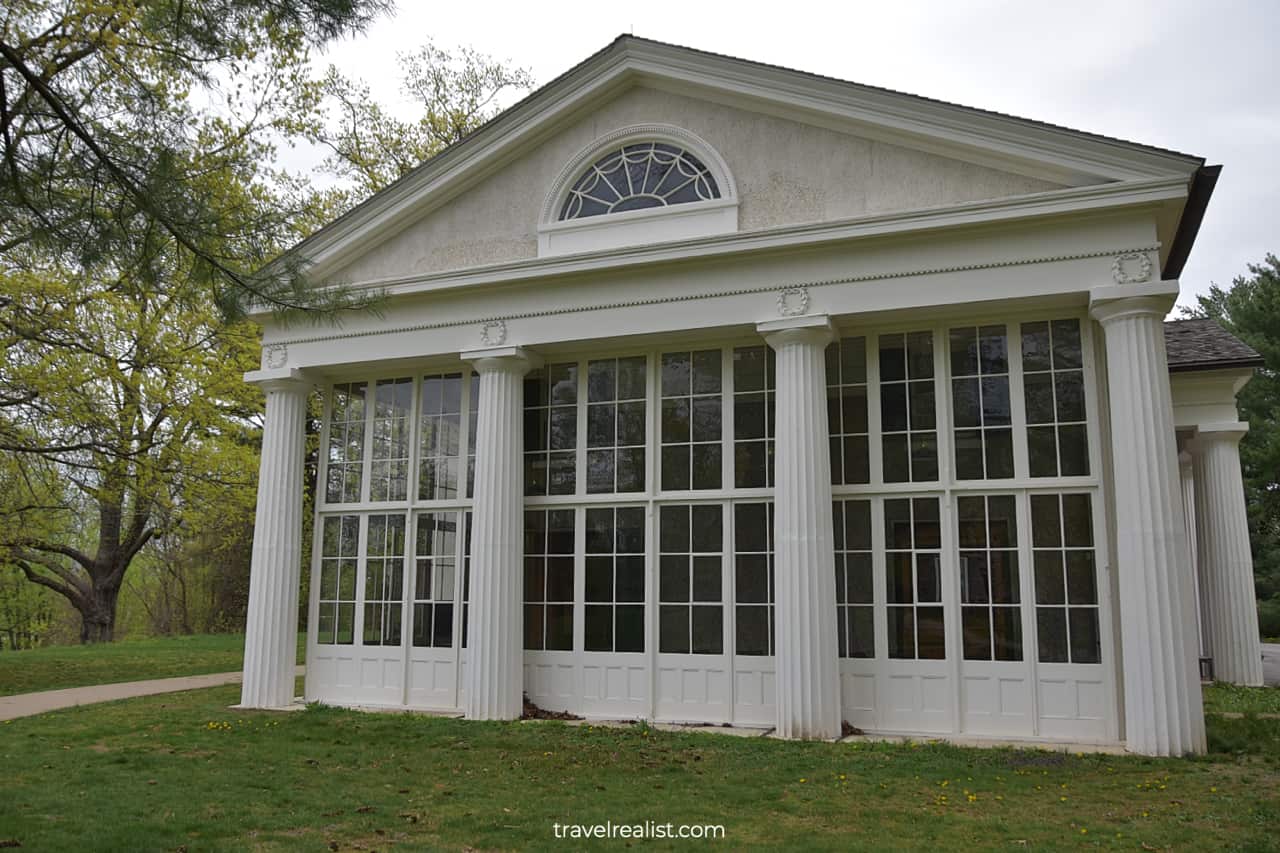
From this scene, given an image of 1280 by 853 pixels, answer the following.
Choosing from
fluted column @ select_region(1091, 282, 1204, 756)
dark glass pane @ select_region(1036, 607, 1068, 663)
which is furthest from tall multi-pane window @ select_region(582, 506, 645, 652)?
fluted column @ select_region(1091, 282, 1204, 756)

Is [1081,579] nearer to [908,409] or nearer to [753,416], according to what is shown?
[908,409]

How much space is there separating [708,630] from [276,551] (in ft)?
19.1

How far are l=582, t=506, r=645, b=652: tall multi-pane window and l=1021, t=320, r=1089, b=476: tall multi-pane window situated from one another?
14.7ft

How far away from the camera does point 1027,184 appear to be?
10266 mm

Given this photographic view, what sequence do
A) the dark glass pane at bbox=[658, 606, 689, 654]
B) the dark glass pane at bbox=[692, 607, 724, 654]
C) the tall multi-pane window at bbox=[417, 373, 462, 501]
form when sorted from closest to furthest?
the dark glass pane at bbox=[692, 607, 724, 654]
the dark glass pane at bbox=[658, 606, 689, 654]
the tall multi-pane window at bbox=[417, 373, 462, 501]

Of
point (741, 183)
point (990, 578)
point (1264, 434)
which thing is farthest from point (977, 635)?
point (1264, 434)

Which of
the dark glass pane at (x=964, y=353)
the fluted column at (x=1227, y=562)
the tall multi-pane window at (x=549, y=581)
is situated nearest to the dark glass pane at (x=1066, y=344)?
the dark glass pane at (x=964, y=353)

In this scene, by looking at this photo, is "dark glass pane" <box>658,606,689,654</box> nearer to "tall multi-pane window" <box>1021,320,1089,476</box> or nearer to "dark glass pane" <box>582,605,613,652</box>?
"dark glass pane" <box>582,605,613,652</box>

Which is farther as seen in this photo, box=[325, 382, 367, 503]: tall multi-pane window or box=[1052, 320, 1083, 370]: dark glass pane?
box=[325, 382, 367, 503]: tall multi-pane window

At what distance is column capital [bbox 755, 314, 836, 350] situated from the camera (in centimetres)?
1056

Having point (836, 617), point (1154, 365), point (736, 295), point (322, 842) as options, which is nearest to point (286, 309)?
point (322, 842)

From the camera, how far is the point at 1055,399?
10320mm

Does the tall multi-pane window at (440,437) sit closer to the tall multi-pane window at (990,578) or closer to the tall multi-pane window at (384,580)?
the tall multi-pane window at (384,580)

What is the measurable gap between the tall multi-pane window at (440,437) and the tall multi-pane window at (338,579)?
116 centimetres
